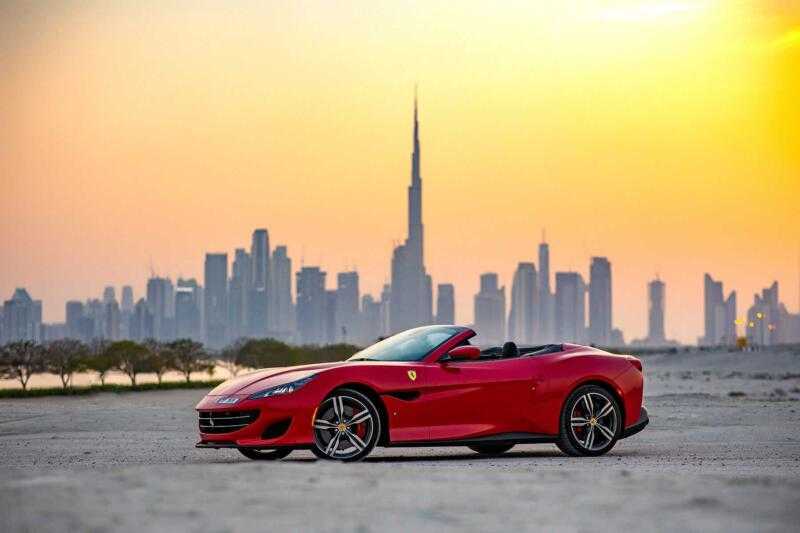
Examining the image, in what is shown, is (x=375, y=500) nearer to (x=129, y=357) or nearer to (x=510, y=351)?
(x=510, y=351)

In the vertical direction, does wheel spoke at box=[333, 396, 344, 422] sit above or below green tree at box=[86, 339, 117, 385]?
above

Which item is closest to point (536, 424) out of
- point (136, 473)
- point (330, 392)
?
point (330, 392)

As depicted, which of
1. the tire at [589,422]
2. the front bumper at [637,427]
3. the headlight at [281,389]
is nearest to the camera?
the headlight at [281,389]

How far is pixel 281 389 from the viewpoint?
12938 millimetres

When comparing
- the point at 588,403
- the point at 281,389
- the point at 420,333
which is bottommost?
the point at 588,403

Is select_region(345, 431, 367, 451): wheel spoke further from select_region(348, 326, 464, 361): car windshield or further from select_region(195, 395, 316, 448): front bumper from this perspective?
select_region(348, 326, 464, 361): car windshield

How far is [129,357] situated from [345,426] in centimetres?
9456

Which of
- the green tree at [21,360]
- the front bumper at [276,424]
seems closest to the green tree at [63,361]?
the green tree at [21,360]

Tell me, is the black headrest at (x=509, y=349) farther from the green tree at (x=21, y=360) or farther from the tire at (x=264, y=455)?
the green tree at (x=21, y=360)

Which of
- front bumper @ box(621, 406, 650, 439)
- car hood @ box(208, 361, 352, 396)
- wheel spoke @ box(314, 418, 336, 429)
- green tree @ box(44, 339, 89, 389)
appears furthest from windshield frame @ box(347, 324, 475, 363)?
green tree @ box(44, 339, 89, 389)

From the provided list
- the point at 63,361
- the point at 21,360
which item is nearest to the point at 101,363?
the point at 21,360

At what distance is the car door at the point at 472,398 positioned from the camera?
1358cm

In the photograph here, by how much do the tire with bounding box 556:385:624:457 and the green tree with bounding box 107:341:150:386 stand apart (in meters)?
90.1

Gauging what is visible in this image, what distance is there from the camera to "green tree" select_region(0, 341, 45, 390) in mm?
94000
